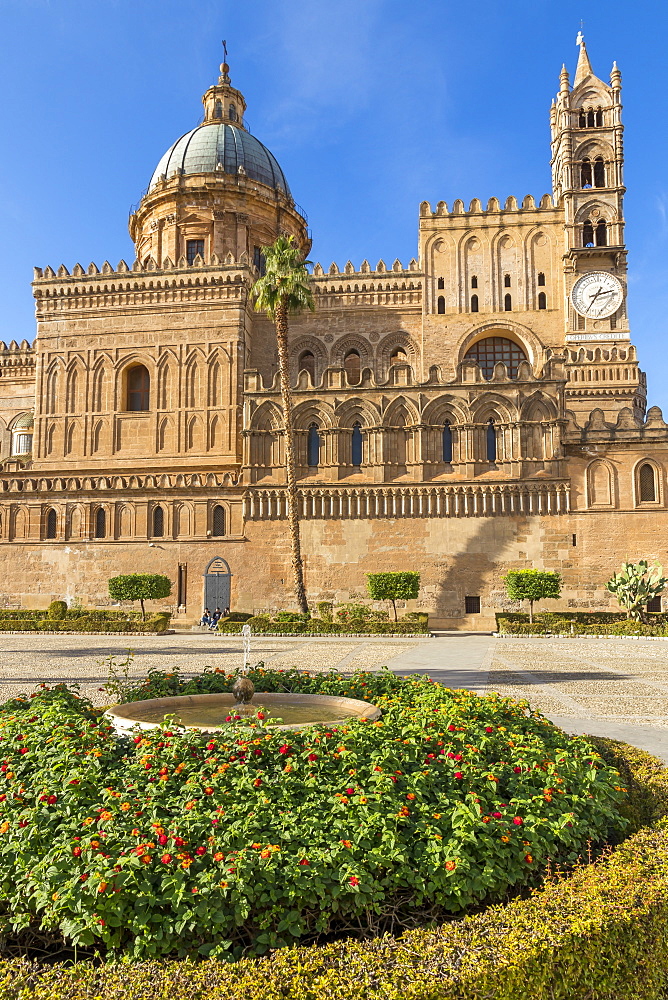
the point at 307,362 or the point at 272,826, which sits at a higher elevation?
the point at 307,362

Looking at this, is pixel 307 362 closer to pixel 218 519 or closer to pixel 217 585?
pixel 218 519

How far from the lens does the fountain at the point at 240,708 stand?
25.2 ft

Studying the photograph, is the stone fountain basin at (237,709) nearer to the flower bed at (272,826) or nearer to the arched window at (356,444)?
the flower bed at (272,826)

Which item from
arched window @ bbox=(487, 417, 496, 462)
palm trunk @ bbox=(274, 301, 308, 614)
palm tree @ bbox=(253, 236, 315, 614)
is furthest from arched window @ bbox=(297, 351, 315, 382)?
arched window @ bbox=(487, 417, 496, 462)

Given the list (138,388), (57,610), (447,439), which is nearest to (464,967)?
(57,610)

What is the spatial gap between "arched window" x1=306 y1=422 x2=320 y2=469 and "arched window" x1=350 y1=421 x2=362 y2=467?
62.7 inches

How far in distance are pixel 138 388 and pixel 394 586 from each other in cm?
1888

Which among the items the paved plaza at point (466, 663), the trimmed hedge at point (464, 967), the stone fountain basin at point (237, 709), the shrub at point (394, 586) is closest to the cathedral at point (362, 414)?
the shrub at point (394, 586)

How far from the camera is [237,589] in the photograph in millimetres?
33375

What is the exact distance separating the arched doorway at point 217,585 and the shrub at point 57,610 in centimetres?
Result: 596

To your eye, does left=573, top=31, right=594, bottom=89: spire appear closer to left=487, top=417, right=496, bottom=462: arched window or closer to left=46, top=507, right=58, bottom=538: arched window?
left=487, top=417, right=496, bottom=462: arched window

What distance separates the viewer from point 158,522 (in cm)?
3516

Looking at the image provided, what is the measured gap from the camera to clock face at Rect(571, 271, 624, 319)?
36969mm

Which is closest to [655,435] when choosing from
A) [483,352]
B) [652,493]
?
[652,493]
